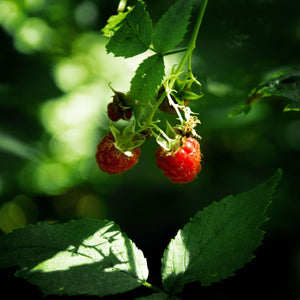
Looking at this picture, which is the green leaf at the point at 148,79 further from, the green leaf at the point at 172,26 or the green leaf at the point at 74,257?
the green leaf at the point at 74,257

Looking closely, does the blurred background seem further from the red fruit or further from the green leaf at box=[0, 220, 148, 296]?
the green leaf at box=[0, 220, 148, 296]

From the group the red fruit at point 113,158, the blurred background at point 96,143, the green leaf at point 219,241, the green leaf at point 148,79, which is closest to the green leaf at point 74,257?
the green leaf at point 219,241

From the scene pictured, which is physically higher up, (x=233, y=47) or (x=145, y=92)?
(x=145, y=92)

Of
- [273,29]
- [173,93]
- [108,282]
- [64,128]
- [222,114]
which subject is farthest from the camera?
[64,128]

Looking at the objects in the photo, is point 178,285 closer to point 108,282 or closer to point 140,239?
point 108,282

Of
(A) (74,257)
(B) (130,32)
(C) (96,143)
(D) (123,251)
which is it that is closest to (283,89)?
(B) (130,32)

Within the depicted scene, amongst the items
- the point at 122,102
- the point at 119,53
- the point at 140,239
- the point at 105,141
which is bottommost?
the point at 140,239

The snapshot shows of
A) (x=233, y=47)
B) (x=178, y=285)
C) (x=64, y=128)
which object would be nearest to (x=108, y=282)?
(x=178, y=285)

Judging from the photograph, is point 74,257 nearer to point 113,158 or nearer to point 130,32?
point 113,158
